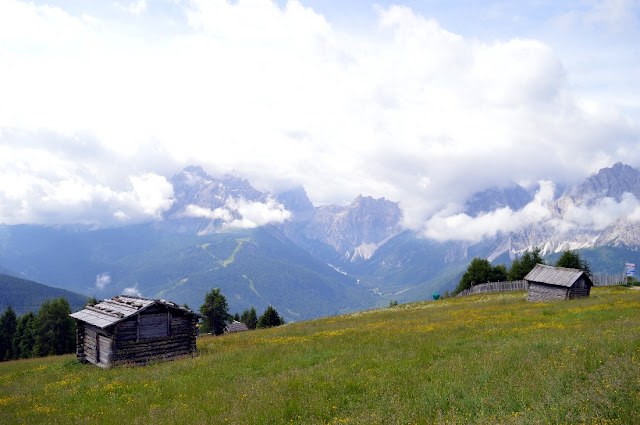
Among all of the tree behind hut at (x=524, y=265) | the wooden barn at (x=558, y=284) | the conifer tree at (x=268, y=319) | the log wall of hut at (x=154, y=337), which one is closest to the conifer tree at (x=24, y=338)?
the conifer tree at (x=268, y=319)

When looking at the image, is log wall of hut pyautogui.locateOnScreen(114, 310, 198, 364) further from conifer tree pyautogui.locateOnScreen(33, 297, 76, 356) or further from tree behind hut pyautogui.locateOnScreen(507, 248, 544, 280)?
tree behind hut pyautogui.locateOnScreen(507, 248, 544, 280)

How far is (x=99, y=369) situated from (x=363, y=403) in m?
20.4

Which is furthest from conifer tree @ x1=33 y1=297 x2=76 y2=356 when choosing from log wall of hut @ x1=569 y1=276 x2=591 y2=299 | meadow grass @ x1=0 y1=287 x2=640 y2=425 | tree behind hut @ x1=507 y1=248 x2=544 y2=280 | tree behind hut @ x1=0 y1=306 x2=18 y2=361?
tree behind hut @ x1=507 y1=248 x2=544 y2=280

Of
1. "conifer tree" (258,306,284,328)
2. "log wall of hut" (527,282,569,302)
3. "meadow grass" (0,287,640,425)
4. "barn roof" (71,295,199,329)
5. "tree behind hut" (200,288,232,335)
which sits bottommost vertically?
"conifer tree" (258,306,284,328)

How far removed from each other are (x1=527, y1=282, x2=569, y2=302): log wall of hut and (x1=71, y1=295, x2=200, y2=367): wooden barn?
4237 cm

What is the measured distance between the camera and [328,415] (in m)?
9.94

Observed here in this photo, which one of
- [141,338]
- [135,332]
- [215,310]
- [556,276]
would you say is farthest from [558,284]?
[215,310]

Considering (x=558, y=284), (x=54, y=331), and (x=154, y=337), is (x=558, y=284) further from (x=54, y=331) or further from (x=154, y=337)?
(x=54, y=331)

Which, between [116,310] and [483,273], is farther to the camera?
[483,273]

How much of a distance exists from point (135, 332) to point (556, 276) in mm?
47596

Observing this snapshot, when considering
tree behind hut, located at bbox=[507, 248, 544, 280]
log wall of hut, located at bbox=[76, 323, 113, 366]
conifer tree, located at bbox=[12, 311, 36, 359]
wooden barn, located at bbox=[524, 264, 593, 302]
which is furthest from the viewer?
tree behind hut, located at bbox=[507, 248, 544, 280]

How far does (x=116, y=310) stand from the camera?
85.5ft

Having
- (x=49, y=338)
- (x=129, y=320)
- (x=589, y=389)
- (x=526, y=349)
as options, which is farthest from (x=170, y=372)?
(x=49, y=338)

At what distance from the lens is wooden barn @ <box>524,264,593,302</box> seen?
146 ft
